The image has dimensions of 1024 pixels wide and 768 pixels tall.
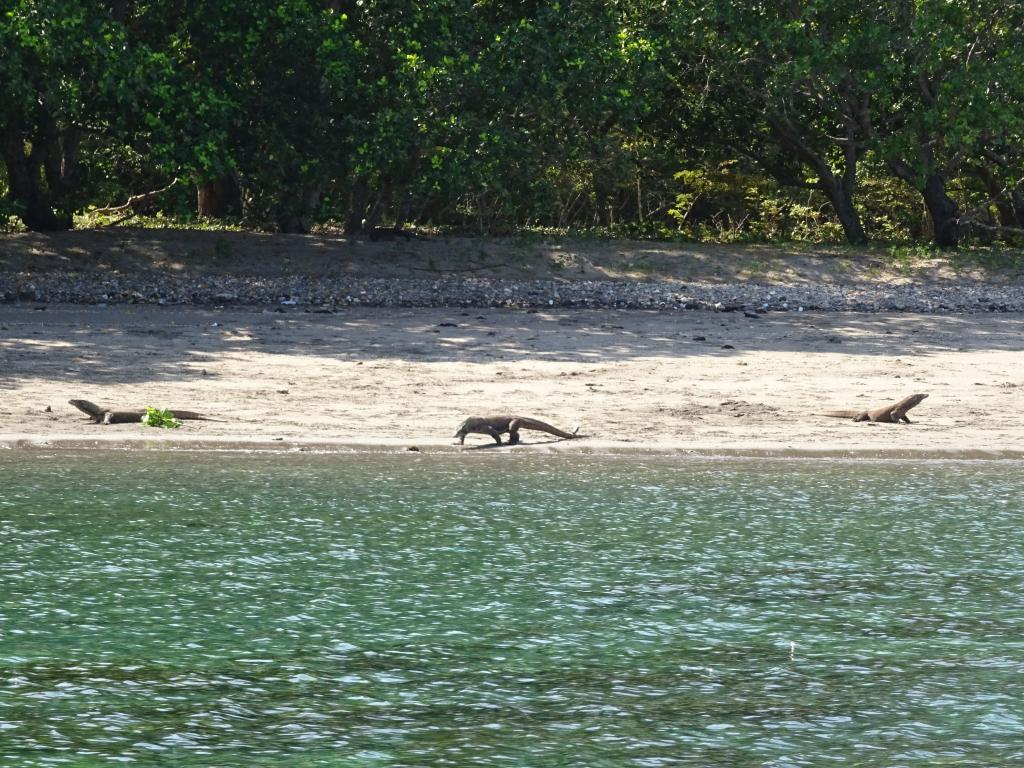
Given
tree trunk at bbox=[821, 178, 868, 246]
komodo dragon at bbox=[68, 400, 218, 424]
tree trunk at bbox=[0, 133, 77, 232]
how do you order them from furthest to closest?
tree trunk at bbox=[821, 178, 868, 246], tree trunk at bbox=[0, 133, 77, 232], komodo dragon at bbox=[68, 400, 218, 424]

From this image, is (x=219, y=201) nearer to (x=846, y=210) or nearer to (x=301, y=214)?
(x=301, y=214)

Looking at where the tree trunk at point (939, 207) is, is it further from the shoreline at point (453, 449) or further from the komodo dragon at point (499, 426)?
the komodo dragon at point (499, 426)

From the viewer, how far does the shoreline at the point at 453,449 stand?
11828mm

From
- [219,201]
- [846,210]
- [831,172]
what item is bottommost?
[219,201]

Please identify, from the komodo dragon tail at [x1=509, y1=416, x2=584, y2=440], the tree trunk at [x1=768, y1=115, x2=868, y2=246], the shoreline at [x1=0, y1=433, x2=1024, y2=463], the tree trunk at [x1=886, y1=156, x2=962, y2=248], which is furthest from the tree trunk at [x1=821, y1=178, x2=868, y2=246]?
the komodo dragon tail at [x1=509, y1=416, x2=584, y2=440]

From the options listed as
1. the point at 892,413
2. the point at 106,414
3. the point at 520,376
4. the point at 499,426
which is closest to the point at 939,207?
the point at 520,376

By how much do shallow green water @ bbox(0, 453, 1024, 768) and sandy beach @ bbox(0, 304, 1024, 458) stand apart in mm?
1116

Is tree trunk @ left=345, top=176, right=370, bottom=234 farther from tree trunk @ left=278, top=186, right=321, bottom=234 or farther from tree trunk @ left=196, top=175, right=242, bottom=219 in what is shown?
tree trunk @ left=196, top=175, right=242, bottom=219

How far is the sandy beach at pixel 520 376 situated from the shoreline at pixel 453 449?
3 cm

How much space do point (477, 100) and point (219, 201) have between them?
7.50 m

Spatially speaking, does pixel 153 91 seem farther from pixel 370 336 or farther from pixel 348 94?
pixel 370 336

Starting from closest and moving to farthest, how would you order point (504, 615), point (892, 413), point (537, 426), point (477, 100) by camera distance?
point (504, 615) < point (537, 426) < point (892, 413) < point (477, 100)

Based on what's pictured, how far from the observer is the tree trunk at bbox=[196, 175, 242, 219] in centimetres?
2770

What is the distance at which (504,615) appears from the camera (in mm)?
7246
